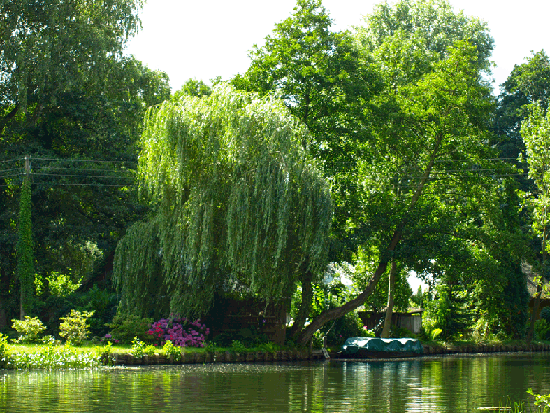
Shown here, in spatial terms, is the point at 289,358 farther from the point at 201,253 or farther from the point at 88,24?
the point at 88,24

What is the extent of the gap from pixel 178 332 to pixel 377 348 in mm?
10280

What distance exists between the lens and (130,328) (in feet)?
85.8

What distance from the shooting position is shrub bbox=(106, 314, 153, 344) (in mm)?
26156

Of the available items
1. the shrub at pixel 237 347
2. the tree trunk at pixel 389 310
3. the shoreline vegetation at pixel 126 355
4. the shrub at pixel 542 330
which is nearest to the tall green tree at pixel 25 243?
the shoreline vegetation at pixel 126 355

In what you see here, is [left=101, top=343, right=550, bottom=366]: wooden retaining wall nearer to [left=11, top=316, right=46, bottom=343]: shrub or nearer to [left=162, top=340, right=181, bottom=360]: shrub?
[left=162, top=340, right=181, bottom=360]: shrub

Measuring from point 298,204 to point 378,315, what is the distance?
1716 cm

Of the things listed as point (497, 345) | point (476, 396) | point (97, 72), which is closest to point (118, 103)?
point (97, 72)

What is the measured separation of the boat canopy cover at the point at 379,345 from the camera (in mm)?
32531

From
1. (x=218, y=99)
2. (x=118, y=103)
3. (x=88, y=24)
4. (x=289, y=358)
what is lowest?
(x=289, y=358)

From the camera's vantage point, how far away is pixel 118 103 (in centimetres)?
3762

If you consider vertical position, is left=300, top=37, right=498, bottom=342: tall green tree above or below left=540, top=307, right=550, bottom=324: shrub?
above

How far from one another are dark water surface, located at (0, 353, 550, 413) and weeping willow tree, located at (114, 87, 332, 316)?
3.78 meters

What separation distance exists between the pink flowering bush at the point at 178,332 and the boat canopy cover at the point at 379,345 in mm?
7777

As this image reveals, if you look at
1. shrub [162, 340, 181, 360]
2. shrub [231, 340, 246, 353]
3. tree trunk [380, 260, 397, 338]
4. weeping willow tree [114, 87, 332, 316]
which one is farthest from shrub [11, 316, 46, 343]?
tree trunk [380, 260, 397, 338]
